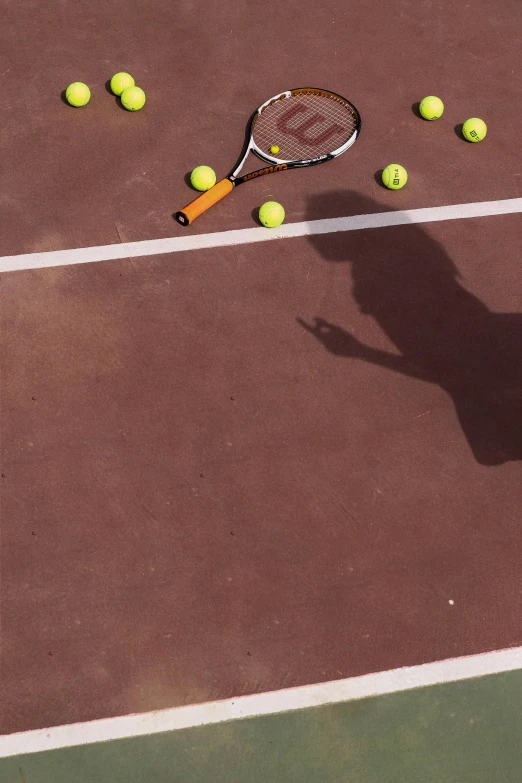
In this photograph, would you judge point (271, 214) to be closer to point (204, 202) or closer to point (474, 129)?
point (204, 202)

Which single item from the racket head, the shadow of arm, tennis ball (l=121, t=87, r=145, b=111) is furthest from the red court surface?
the racket head

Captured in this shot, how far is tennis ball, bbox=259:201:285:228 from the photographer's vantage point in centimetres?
846

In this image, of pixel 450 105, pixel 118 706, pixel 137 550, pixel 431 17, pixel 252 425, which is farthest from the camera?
pixel 431 17

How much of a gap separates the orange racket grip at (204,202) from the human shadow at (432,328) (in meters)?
A: 0.98

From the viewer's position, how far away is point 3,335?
25.9 ft

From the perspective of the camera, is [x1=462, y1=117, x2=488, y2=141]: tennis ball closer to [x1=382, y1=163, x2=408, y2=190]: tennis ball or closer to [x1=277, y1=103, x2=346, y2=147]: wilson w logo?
[x1=382, y1=163, x2=408, y2=190]: tennis ball

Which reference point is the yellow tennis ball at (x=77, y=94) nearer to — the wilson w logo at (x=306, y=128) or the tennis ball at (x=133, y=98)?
the tennis ball at (x=133, y=98)

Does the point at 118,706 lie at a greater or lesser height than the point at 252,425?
lesser

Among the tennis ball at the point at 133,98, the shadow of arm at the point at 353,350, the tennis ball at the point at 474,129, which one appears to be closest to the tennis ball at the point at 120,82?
the tennis ball at the point at 133,98

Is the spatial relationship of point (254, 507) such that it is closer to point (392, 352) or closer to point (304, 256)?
point (392, 352)

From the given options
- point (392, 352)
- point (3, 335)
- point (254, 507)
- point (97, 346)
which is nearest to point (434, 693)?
point (254, 507)

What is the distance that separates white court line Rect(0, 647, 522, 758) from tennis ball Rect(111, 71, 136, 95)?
6.88 metres

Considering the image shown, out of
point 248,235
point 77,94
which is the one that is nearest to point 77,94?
point 77,94

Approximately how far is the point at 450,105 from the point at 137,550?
6.54 m
